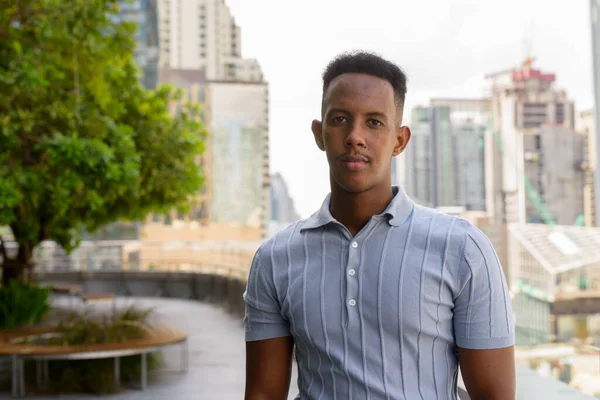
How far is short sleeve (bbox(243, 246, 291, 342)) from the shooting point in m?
1.61

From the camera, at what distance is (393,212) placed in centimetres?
152

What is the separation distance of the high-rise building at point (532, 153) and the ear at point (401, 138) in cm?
10784

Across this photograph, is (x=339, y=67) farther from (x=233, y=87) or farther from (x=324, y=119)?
(x=233, y=87)

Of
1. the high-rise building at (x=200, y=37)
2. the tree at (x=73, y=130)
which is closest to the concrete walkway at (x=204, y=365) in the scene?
the tree at (x=73, y=130)

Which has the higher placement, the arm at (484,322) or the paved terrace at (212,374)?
the arm at (484,322)

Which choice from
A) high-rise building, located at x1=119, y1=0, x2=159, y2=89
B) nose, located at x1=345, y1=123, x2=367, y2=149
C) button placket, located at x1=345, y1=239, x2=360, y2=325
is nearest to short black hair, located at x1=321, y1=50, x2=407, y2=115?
nose, located at x1=345, y1=123, x2=367, y2=149

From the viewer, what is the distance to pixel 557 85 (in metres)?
126

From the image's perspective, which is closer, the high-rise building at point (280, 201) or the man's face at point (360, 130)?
the man's face at point (360, 130)

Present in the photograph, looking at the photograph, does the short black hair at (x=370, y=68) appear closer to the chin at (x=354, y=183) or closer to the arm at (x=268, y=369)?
the chin at (x=354, y=183)

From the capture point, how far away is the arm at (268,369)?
1613mm

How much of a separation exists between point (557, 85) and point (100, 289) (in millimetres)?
119010

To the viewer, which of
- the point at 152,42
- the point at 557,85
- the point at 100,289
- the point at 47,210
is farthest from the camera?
the point at 557,85

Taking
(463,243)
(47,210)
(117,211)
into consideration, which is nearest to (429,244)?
(463,243)

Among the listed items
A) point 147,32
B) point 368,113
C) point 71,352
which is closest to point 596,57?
point 368,113
